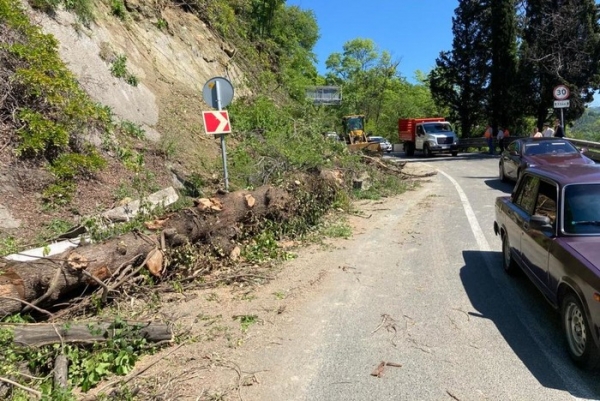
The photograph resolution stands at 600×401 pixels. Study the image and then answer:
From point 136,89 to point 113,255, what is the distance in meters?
8.52

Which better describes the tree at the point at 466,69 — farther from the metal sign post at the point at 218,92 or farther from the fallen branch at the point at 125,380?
the fallen branch at the point at 125,380

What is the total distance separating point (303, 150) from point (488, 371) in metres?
Result: 9.00

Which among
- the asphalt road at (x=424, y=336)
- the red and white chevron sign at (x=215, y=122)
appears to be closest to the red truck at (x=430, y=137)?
the red and white chevron sign at (x=215, y=122)

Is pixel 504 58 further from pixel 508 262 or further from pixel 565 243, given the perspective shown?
pixel 565 243

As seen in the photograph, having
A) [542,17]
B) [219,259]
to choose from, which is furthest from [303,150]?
[542,17]

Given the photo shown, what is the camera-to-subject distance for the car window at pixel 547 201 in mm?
4883

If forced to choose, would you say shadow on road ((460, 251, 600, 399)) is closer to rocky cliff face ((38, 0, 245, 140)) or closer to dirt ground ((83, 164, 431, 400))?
dirt ground ((83, 164, 431, 400))

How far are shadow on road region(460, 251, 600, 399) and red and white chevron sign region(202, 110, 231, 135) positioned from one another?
4991 millimetres

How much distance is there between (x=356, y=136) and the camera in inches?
1144

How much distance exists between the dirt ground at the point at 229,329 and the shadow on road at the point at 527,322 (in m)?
1.76

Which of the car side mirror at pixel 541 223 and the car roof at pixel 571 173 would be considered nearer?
the car side mirror at pixel 541 223

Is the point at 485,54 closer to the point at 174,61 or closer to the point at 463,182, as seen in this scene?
the point at 463,182

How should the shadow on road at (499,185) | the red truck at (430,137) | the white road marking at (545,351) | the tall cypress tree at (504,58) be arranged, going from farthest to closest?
1. the tall cypress tree at (504,58)
2. the red truck at (430,137)
3. the shadow on road at (499,185)
4. the white road marking at (545,351)

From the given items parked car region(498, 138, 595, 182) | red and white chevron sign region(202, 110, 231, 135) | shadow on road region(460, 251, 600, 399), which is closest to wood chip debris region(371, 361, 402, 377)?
shadow on road region(460, 251, 600, 399)
